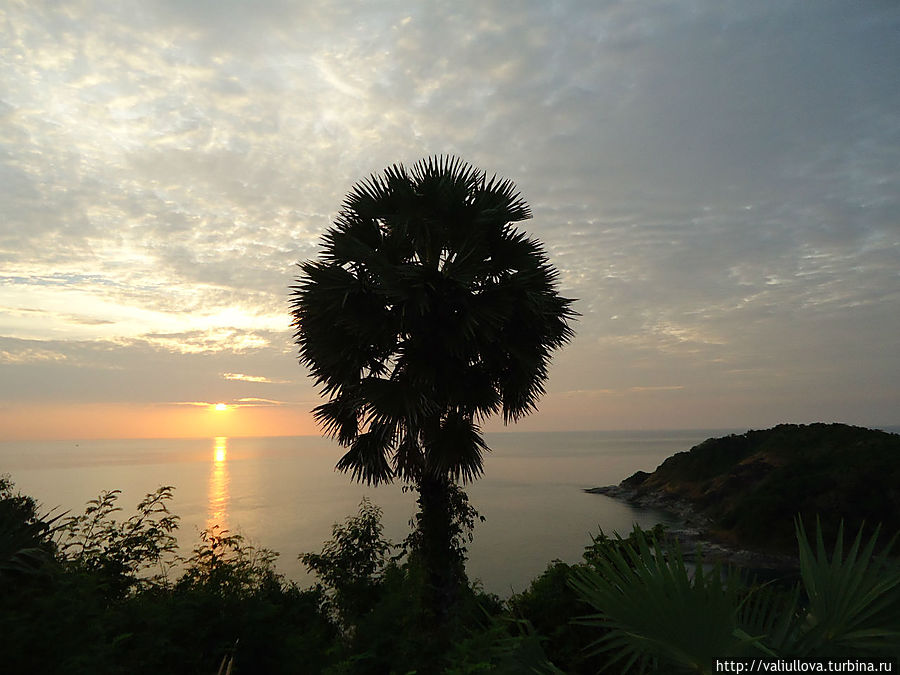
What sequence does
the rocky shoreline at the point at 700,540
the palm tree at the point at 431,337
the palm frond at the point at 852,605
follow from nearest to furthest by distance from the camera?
the palm frond at the point at 852,605
the palm tree at the point at 431,337
the rocky shoreline at the point at 700,540

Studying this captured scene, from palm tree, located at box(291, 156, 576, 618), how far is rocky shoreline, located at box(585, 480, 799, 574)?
844cm

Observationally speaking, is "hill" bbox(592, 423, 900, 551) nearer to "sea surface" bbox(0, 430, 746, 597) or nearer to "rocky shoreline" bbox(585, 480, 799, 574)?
"rocky shoreline" bbox(585, 480, 799, 574)

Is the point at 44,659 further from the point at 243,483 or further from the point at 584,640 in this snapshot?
the point at 243,483

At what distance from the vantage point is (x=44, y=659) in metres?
5.27

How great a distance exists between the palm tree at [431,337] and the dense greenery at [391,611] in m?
1.96

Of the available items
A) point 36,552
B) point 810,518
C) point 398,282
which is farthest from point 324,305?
point 810,518

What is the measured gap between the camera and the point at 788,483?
35469mm

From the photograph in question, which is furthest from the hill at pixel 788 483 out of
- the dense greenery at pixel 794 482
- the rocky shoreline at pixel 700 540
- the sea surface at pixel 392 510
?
the sea surface at pixel 392 510

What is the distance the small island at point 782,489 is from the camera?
31.2m

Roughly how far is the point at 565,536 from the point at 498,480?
65.5 m

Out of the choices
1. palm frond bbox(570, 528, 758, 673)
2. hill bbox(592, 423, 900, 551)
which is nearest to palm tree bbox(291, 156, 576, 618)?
palm frond bbox(570, 528, 758, 673)

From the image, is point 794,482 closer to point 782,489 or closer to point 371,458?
point 782,489

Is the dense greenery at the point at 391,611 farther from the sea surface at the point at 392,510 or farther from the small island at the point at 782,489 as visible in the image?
the small island at the point at 782,489

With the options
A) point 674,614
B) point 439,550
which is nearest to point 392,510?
point 439,550
